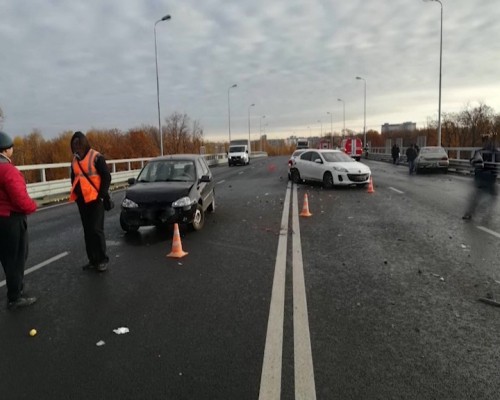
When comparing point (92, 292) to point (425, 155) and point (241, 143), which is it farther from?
point (241, 143)

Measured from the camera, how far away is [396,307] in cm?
469

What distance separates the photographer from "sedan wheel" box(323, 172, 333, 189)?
1788 centimetres

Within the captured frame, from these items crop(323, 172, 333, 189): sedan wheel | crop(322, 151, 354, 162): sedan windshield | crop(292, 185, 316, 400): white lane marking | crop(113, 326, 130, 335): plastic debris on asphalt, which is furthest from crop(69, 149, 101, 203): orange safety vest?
crop(322, 151, 354, 162): sedan windshield

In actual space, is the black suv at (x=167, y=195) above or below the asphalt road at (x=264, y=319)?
above

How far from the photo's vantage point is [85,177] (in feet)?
19.9

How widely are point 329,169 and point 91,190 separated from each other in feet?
42.7

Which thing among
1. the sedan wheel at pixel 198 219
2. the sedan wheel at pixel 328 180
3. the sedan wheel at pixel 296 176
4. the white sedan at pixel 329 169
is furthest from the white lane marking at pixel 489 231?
the sedan wheel at pixel 296 176

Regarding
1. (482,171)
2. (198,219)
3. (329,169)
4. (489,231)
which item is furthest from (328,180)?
(198,219)

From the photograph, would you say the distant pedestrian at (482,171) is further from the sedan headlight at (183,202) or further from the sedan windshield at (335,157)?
the sedan headlight at (183,202)

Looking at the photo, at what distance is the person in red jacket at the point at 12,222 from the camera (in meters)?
4.68

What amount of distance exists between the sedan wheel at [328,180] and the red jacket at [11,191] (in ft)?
46.8

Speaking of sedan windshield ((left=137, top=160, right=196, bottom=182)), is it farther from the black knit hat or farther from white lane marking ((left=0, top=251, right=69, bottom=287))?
the black knit hat

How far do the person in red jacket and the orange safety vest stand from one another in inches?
45.8

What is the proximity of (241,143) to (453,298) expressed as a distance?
47.7m
